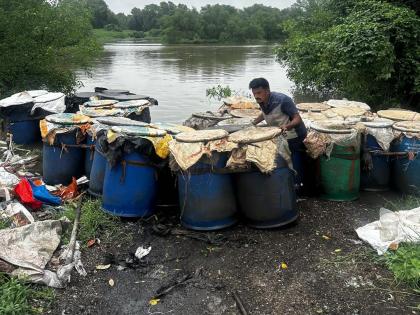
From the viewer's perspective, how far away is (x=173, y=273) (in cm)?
398

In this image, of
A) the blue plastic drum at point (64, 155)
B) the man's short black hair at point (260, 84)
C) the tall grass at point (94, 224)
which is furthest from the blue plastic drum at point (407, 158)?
the blue plastic drum at point (64, 155)

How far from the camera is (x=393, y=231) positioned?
4.13 metres

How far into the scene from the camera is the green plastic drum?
17.1 feet

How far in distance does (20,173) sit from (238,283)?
4.05 metres

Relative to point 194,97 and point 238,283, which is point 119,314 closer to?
point 238,283

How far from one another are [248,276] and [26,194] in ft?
9.50

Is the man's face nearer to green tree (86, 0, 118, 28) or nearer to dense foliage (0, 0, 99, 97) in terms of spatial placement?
dense foliage (0, 0, 99, 97)

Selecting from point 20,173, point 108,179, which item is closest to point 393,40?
point 108,179

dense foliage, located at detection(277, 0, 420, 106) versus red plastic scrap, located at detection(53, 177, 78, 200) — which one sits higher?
dense foliage, located at detection(277, 0, 420, 106)

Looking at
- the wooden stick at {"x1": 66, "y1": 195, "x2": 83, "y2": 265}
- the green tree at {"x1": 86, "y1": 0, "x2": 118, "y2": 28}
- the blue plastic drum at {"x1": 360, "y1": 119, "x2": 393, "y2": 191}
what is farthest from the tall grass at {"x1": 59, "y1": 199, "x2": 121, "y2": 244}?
the green tree at {"x1": 86, "y1": 0, "x2": 118, "y2": 28}

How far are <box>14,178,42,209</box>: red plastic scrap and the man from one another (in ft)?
9.52

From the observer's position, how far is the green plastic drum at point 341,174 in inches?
205

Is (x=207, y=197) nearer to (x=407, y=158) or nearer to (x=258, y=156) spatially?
(x=258, y=156)

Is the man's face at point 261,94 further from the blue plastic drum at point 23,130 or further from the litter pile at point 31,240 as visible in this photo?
the blue plastic drum at point 23,130
